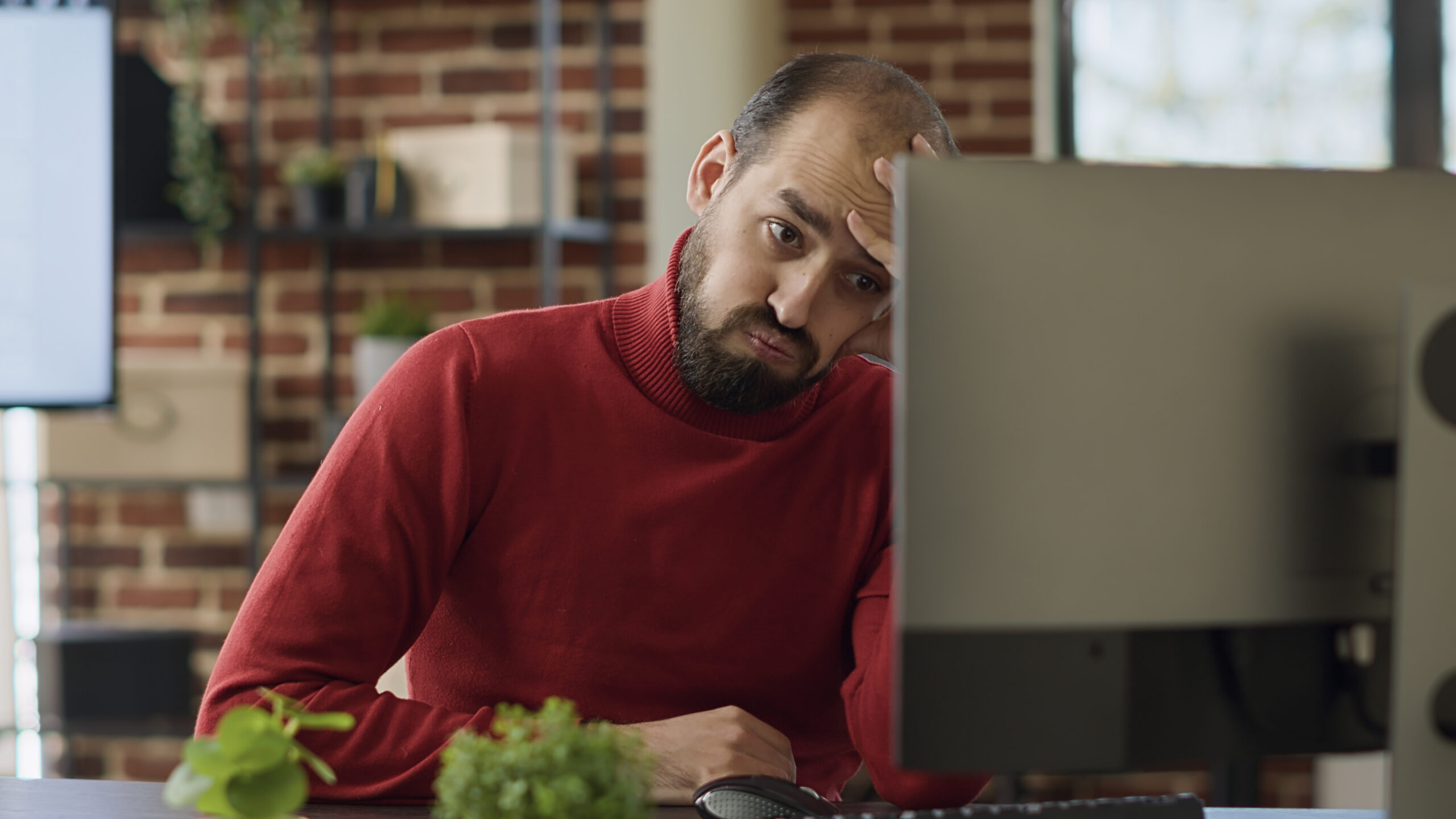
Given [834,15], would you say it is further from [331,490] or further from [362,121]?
[331,490]

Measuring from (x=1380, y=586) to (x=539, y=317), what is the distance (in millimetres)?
808

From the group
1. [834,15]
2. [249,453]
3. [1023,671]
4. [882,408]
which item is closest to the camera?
[1023,671]

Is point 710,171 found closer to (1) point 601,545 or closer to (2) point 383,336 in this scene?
(1) point 601,545

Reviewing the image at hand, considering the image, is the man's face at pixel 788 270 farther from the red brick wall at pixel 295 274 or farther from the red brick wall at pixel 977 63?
the red brick wall at pixel 977 63

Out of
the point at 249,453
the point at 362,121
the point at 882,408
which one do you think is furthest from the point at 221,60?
the point at 882,408

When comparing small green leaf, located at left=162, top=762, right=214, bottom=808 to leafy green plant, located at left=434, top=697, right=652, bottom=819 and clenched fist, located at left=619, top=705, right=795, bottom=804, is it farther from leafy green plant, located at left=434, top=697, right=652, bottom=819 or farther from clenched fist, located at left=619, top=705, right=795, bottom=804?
clenched fist, located at left=619, top=705, right=795, bottom=804

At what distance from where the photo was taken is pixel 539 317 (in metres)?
1.27

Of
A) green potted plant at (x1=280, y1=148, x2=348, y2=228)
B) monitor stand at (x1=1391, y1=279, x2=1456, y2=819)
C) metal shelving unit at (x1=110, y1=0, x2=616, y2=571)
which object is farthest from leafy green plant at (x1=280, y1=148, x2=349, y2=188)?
monitor stand at (x1=1391, y1=279, x2=1456, y2=819)

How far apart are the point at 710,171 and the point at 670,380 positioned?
0.24m

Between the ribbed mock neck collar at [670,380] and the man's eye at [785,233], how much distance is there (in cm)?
15

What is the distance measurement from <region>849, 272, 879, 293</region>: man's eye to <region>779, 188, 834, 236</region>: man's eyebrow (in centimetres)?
5

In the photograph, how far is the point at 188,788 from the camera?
636 mm

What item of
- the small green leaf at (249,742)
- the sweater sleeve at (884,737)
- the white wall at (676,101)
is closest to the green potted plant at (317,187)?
the white wall at (676,101)

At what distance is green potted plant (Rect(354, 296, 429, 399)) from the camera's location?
269 centimetres
